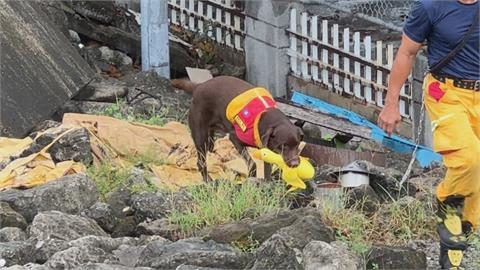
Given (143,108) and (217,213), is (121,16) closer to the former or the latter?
(143,108)

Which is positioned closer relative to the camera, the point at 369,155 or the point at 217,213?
the point at 217,213

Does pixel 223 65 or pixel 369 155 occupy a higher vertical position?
pixel 369 155

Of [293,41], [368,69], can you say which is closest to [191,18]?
[293,41]

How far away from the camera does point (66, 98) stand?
990cm

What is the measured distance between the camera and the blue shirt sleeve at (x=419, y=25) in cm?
576

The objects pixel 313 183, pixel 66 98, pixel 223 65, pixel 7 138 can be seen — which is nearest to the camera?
pixel 313 183

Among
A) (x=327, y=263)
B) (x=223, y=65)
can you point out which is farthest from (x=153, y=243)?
(x=223, y=65)

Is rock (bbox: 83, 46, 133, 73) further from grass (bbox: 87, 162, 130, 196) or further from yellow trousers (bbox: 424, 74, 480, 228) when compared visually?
yellow trousers (bbox: 424, 74, 480, 228)

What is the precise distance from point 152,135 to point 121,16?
4.47 meters

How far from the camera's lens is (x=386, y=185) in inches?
303

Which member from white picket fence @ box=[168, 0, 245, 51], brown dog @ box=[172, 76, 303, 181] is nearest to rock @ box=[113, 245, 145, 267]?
brown dog @ box=[172, 76, 303, 181]

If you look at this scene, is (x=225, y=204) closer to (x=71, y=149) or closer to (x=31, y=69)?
(x=71, y=149)

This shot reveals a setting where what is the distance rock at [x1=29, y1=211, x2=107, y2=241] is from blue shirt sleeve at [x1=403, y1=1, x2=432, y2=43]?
2339mm

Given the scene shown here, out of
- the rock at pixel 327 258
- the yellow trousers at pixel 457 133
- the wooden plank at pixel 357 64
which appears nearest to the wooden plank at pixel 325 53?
the wooden plank at pixel 357 64
